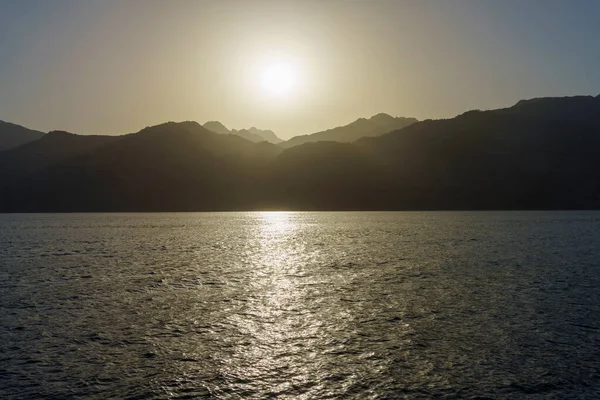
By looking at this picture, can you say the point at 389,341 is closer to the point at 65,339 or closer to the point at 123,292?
the point at 65,339

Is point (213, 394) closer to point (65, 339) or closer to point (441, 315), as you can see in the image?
point (65, 339)

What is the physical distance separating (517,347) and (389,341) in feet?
22.2

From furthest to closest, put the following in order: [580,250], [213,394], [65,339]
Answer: [580,250] < [65,339] < [213,394]

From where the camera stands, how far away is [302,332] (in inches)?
1091

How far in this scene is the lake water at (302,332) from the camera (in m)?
19.5

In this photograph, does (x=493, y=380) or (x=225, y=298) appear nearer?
(x=493, y=380)

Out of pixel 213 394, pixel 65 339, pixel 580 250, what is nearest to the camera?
pixel 213 394

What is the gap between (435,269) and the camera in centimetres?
5594

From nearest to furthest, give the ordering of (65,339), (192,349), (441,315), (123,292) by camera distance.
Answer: (192,349) → (65,339) → (441,315) → (123,292)

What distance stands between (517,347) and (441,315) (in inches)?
300

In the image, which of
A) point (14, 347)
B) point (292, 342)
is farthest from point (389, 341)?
point (14, 347)

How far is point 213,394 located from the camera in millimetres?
18469

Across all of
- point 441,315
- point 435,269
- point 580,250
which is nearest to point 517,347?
point 441,315

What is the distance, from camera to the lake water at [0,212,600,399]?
1945 centimetres
